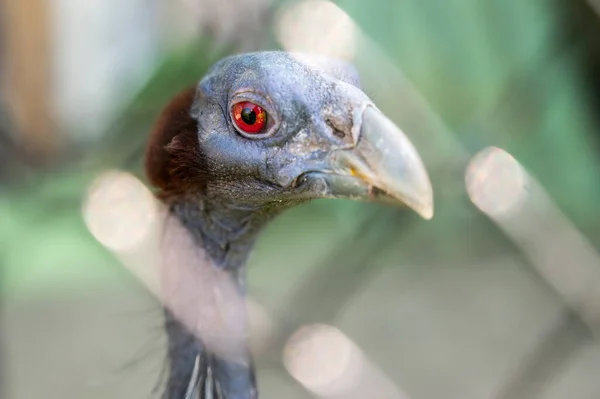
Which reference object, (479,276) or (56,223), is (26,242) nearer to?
(56,223)

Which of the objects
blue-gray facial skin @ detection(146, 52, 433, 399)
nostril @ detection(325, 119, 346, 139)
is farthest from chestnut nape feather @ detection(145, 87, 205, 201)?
nostril @ detection(325, 119, 346, 139)

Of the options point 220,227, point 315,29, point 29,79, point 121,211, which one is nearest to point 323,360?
point 121,211

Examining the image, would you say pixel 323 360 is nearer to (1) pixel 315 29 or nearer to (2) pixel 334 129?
(1) pixel 315 29

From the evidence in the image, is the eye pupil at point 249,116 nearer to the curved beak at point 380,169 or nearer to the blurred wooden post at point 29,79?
the curved beak at point 380,169

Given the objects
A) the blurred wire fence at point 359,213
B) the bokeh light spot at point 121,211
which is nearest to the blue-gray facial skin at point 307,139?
the bokeh light spot at point 121,211

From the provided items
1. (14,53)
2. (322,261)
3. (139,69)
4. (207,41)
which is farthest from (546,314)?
(14,53)

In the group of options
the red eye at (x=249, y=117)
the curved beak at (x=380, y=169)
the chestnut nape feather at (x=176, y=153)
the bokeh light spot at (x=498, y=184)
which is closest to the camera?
the curved beak at (x=380, y=169)

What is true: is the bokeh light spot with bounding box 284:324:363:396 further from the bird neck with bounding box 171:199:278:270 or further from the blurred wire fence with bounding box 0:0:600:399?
the bird neck with bounding box 171:199:278:270
